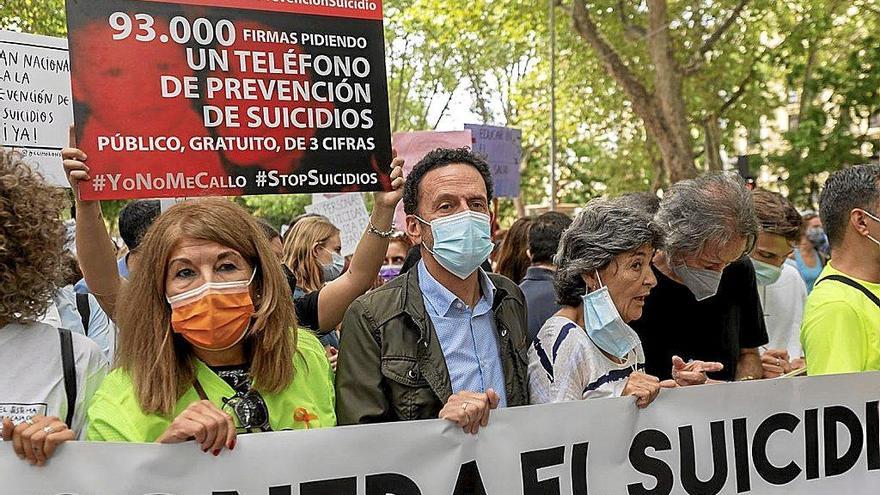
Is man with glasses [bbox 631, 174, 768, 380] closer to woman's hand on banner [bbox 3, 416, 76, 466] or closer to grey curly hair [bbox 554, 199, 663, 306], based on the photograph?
grey curly hair [bbox 554, 199, 663, 306]

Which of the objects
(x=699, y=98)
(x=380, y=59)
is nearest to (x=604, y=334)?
(x=380, y=59)

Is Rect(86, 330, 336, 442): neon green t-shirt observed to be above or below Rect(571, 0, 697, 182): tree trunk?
below

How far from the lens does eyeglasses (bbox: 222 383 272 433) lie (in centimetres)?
280

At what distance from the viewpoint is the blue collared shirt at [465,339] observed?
10.5 feet

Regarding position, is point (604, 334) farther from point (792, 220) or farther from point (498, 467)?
point (792, 220)

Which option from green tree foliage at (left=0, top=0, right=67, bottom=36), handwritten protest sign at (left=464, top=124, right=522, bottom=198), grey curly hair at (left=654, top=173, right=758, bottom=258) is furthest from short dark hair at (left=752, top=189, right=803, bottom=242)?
green tree foliage at (left=0, top=0, right=67, bottom=36)

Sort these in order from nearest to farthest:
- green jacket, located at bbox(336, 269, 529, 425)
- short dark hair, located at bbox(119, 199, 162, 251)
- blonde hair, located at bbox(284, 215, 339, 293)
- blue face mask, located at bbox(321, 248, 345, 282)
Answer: green jacket, located at bbox(336, 269, 529, 425)
short dark hair, located at bbox(119, 199, 162, 251)
blonde hair, located at bbox(284, 215, 339, 293)
blue face mask, located at bbox(321, 248, 345, 282)

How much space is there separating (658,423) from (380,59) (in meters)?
1.50

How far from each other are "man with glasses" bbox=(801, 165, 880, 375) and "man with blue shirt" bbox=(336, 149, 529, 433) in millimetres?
995

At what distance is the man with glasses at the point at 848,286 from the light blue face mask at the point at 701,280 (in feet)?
1.37

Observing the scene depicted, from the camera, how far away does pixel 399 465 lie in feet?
9.67

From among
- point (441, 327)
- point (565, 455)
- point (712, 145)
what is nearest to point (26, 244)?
point (441, 327)

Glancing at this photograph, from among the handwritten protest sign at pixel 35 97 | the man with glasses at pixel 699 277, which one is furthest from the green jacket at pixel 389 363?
the handwritten protest sign at pixel 35 97

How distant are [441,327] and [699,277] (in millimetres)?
1264
